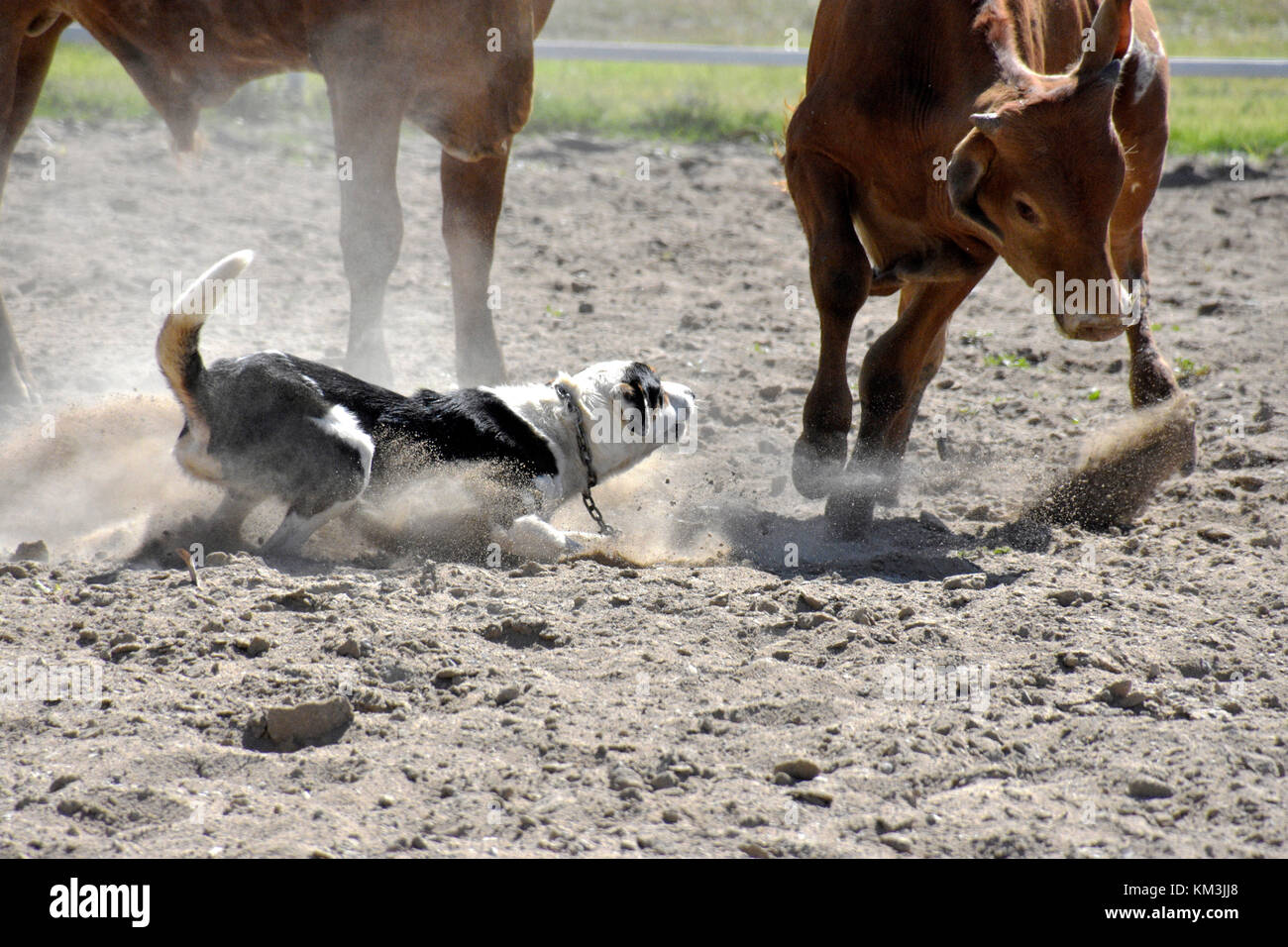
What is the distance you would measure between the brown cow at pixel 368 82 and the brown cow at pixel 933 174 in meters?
1.71

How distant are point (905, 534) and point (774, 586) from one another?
3.13 ft

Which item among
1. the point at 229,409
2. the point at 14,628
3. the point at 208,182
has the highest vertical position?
the point at 208,182

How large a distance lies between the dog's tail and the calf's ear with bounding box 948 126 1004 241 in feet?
7.81

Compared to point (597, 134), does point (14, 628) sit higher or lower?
lower

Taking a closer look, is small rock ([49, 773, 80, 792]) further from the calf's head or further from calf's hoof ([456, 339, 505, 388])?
calf's hoof ([456, 339, 505, 388])

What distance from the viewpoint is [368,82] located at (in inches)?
229

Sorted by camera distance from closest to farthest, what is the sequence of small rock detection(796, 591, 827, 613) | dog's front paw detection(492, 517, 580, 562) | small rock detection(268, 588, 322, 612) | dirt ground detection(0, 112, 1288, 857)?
dirt ground detection(0, 112, 1288, 857) → small rock detection(268, 588, 322, 612) → small rock detection(796, 591, 827, 613) → dog's front paw detection(492, 517, 580, 562)

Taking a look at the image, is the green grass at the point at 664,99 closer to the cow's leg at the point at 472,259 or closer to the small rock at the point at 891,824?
the cow's leg at the point at 472,259

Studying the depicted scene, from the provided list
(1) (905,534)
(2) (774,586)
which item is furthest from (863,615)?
(1) (905,534)

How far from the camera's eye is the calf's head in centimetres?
417

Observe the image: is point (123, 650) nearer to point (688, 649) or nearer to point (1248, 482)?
point (688, 649)

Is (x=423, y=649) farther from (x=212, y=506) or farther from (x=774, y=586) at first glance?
(x=212, y=506)

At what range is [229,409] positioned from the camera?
471 cm

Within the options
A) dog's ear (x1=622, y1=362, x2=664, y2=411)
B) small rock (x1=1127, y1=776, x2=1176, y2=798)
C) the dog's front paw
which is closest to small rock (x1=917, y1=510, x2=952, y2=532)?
dog's ear (x1=622, y1=362, x2=664, y2=411)
